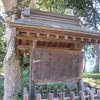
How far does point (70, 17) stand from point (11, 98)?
2946 millimetres

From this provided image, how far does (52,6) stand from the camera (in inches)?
505

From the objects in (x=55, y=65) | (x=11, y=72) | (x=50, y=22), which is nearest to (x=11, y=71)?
(x=11, y=72)

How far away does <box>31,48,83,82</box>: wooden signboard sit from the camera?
12.6 feet

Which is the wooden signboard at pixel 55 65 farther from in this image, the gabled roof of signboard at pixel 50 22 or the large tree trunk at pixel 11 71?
the large tree trunk at pixel 11 71

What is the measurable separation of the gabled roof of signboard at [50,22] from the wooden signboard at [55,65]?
617 mm

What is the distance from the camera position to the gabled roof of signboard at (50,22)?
11.6 feet

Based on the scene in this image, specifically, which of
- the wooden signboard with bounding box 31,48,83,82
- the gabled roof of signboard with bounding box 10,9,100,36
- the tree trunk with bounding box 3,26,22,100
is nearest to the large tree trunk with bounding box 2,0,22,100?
the tree trunk with bounding box 3,26,22,100

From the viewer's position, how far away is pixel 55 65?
4.04m

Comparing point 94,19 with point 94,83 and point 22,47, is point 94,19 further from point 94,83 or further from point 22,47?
point 22,47

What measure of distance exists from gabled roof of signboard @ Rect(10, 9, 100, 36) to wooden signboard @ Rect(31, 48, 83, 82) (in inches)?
24.3

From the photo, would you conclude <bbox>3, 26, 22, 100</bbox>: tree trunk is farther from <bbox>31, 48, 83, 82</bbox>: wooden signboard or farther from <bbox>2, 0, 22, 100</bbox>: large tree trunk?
<bbox>31, 48, 83, 82</bbox>: wooden signboard

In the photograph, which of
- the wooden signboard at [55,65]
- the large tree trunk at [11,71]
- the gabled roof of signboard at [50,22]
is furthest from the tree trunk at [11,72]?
the wooden signboard at [55,65]

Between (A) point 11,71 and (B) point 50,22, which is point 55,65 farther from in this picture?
(A) point 11,71

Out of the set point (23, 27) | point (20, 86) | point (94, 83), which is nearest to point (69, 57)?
point (23, 27)
